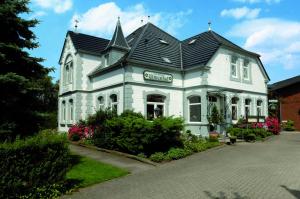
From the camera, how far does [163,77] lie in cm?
2089

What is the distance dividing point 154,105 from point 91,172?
10.8 metres

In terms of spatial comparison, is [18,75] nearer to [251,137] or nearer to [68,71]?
[251,137]

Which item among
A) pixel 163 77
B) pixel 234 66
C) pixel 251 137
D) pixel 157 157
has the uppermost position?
pixel 234 66

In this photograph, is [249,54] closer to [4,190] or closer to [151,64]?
[151,64]

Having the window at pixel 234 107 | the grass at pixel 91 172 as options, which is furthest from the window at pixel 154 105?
the grass at pixel 91 172

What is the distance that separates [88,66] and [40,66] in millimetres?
13928

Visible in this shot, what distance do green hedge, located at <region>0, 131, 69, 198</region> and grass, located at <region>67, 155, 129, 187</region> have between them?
124cm

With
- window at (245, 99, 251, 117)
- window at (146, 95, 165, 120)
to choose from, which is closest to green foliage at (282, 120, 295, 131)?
window at (245, 99, 251, 117)

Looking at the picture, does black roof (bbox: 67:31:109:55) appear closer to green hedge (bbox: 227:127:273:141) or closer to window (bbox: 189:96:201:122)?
window (bbox: 189:96:201:122)

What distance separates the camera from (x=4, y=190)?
22.4 feet

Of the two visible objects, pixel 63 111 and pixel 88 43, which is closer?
pixel 88 43

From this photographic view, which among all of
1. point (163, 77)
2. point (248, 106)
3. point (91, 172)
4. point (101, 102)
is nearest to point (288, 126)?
point (248, 106)

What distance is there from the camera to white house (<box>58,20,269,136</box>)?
2008cm

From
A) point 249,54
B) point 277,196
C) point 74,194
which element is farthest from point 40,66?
point 249,54
